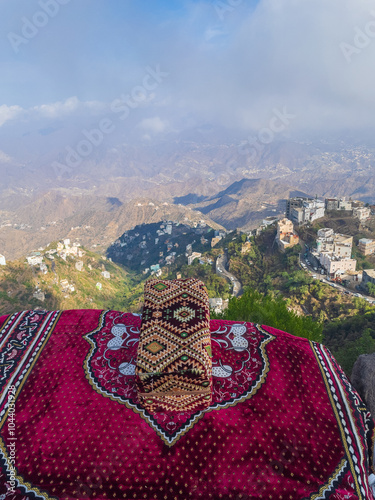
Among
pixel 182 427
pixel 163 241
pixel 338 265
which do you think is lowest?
pixel 163 241

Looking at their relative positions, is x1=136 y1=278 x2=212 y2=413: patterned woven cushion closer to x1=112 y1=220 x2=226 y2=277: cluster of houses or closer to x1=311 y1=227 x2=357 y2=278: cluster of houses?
x1=311 y1=227 x2=357 y2=278: cluster of houses

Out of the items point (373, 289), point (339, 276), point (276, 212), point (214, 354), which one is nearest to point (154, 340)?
point (214, 354)

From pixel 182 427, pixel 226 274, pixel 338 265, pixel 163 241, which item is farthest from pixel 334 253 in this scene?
pixel 163 241

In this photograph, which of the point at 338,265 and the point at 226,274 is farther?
the point at 226,274

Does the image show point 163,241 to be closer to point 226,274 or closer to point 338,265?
point 226,274

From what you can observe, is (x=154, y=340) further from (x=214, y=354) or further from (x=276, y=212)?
(x=276, y=212)

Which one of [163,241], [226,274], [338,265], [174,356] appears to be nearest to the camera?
[174,356]

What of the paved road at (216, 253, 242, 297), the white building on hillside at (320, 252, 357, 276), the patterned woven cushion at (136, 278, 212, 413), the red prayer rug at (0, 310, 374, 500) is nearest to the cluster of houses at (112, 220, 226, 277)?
the paved road at (216, 253, 242, 297)


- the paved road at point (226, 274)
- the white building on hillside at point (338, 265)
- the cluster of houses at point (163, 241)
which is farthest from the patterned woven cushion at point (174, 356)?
the cluster of houses at point (163, 241)
